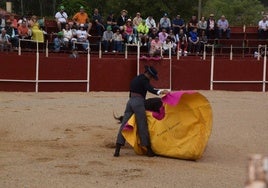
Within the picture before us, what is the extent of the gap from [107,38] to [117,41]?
372 mm

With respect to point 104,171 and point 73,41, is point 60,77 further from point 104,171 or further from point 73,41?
point 104,171

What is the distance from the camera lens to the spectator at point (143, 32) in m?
20.3

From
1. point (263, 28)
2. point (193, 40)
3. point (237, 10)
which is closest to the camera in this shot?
point (193, 40)

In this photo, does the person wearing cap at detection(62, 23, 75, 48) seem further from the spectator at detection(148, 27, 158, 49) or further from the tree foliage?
the tree foliage

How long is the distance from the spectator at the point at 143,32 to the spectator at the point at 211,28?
3.03 metres

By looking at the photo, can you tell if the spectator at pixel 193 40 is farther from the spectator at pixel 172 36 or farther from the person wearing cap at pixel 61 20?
the person wearing cap at pixel 61 20

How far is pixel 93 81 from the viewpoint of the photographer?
62.4 feet

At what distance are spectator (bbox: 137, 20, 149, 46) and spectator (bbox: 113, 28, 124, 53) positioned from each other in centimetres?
75

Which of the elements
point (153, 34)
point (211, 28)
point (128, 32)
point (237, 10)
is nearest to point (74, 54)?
point (128, 32)

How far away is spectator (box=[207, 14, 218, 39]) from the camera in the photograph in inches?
869

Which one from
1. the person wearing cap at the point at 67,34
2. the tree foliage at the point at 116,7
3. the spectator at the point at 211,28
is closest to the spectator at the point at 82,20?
the person wearing cap at the point at 67,34

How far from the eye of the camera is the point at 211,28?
22.1 m

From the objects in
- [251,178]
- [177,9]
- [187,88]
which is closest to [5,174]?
[251,178]

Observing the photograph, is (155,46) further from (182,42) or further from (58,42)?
(58,42)
